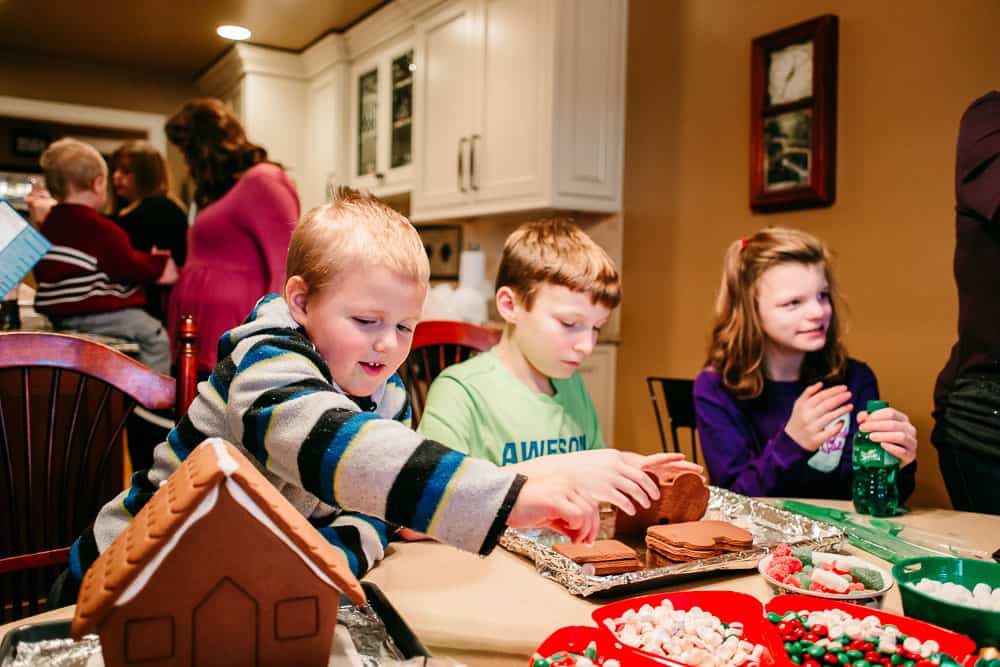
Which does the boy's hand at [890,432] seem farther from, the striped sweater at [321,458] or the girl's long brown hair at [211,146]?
the girl's long brown hair at [211,146]

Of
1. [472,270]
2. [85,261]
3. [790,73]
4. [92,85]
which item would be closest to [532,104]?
[472,270]

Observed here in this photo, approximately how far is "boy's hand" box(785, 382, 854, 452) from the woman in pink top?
1700mm

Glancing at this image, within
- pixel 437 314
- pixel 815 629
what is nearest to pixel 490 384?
pixel 815 629

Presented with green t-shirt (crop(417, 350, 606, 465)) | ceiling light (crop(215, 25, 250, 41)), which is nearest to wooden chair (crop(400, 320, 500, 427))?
green t-shirt (crop(417, 350, 606, 465))

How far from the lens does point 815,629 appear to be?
0.63 m

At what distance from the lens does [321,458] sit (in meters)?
0.69

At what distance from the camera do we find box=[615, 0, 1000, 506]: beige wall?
77.9 inches

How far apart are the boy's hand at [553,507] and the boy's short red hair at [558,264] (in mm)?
790

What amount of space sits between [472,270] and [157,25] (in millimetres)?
2426

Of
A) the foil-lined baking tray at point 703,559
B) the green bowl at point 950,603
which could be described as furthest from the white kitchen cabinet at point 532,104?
the green bowl at point 950,603

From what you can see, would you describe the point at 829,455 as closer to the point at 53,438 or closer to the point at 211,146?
the point at 53,438

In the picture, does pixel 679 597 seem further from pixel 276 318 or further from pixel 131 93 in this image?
pixel 131 93

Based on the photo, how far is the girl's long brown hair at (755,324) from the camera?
1.63 m

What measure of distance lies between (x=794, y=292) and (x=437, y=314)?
1647 mm
